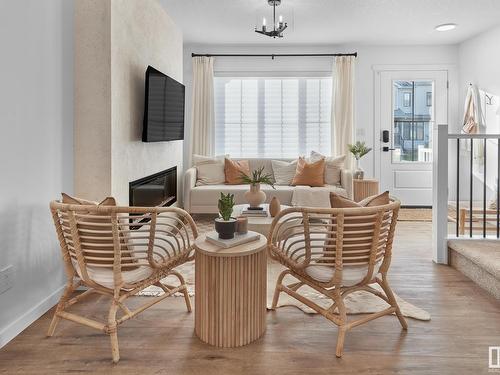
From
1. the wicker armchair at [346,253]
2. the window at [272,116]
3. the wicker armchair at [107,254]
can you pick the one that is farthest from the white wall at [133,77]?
the window at [272,116]

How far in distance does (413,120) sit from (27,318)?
6205 mm

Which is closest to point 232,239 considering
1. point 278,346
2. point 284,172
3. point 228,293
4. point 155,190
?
point 228,293

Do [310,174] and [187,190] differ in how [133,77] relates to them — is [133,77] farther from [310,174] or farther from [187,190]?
[310,174]

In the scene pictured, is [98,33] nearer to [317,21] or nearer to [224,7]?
[224,7]

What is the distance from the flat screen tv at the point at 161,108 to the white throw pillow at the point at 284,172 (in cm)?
156

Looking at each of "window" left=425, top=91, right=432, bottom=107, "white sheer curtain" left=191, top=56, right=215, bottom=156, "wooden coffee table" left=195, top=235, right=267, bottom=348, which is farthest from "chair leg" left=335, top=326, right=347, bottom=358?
"window" left=425, top=91, right=432, bottom=107

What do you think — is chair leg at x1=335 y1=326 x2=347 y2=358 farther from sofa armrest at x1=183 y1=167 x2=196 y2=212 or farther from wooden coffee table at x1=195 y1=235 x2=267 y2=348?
sofa armrest at x1=183 y1=167 x2=196 y2=212

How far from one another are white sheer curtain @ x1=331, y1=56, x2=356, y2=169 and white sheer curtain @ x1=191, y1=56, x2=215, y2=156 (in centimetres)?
193

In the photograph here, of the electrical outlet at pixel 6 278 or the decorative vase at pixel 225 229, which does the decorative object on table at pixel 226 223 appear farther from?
the electrical outlet at pixel 6 278

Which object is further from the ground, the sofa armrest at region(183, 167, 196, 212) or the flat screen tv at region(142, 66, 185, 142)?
the flat screen tv at region(142, 66, 185, 142)

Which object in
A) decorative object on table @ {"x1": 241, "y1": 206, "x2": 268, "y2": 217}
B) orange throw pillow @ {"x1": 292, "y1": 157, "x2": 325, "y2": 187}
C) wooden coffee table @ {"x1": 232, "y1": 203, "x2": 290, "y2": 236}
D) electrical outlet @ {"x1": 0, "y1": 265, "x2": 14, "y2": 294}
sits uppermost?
orange throw pillow @ {"x1": 292, "y1": 157, "x2": 325, "y2": 187}

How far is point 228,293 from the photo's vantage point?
2.18m

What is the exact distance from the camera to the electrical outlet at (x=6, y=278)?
228 centimetres

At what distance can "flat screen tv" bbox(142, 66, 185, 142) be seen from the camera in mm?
3933
